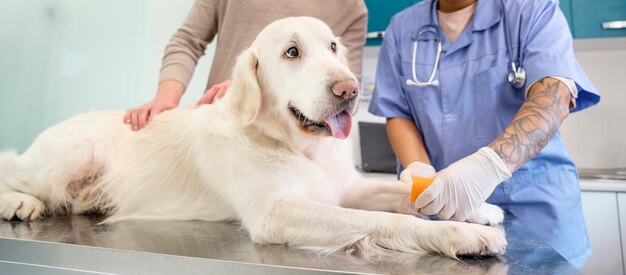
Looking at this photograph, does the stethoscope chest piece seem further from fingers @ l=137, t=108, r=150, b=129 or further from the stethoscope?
fingers @ l=137, t=108, r=150, b=129

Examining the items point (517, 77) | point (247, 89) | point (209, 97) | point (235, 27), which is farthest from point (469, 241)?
point (235, 27)

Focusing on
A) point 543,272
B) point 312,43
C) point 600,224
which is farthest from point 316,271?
point 600,224

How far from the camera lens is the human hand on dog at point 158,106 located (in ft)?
4.46

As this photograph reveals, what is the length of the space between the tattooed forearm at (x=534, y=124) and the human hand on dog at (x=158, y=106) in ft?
3.32

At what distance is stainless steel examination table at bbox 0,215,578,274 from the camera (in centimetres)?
65

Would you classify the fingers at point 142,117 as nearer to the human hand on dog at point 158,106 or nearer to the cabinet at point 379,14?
the human hand on dog at point 158,106

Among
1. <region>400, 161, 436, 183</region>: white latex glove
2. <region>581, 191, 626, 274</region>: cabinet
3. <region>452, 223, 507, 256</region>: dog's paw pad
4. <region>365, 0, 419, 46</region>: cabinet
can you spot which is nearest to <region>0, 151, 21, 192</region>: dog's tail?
<region>400, 161, 436, 183</region>: white latex glove

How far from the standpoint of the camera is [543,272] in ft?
2.09

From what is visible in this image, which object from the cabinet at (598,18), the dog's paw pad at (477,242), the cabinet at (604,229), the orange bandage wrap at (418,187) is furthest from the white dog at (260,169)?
the cabinet at (598,18)

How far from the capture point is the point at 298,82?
994mm

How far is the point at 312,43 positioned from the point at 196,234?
52cm

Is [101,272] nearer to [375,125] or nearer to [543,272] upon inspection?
[543,272]

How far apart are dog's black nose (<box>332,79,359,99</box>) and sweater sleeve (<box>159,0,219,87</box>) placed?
91cm

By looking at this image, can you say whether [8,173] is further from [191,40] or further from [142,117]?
[191,40]
